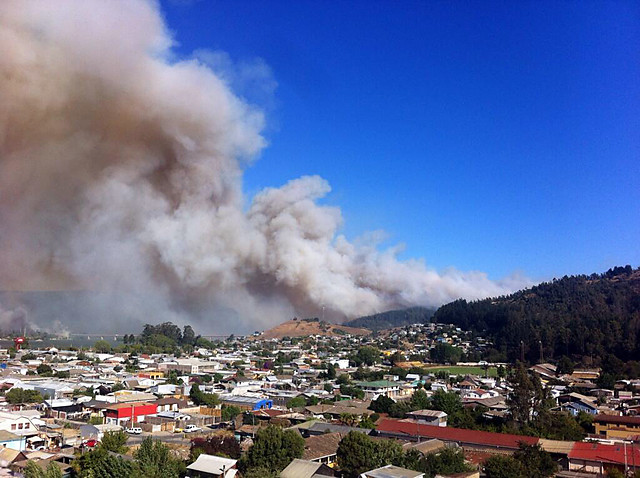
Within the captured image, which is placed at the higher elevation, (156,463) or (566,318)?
(566,318)

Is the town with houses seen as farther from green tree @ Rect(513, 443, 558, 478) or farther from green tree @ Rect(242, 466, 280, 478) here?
green tree @ Rect(513, 443, 558, 478)

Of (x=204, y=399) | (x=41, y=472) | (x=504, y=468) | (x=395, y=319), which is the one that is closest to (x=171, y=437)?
(x=204, y=399)

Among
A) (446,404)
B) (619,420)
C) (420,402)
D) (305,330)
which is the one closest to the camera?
(619,420)

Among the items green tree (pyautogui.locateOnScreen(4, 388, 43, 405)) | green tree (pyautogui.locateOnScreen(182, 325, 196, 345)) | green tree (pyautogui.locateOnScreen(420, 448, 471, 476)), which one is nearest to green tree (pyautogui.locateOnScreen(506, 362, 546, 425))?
green tree (pyautogui.locateOnScreen(420, 448, 471, 476))

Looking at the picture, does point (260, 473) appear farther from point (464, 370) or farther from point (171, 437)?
point (464, 370)

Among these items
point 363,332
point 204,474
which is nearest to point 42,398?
point 204,474

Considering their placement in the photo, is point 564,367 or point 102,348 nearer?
point 564,367

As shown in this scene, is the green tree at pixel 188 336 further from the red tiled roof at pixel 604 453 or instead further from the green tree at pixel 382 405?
the red tiled roof at pixel 604 453

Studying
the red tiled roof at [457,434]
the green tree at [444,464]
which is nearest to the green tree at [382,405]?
the red tiled roof at [457,434]
